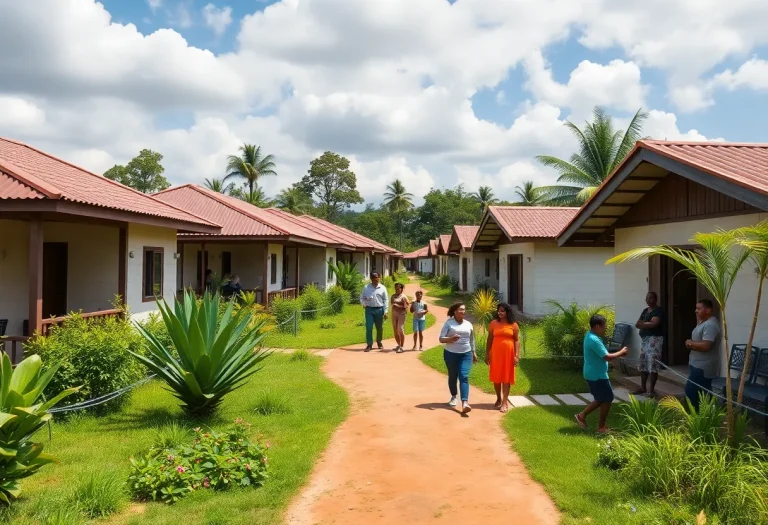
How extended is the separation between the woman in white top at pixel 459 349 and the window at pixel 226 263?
14979 millimetres

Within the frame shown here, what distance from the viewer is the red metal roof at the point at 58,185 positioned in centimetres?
765

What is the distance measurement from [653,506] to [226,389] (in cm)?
490

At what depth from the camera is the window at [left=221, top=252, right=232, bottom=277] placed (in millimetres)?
21266

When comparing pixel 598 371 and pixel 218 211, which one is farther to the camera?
pixel 218 211

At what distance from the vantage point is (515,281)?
20.7 metres

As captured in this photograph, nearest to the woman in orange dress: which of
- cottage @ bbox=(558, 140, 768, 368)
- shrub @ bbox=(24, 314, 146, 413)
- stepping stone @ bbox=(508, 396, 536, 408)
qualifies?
stepping stone @ bbox=(508, 396, 536, 408)

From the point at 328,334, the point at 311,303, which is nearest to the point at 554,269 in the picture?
the point at 328,334

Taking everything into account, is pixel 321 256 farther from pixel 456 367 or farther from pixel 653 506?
pixel 653 506

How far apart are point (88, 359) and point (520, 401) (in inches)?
233

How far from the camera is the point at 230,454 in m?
5.36

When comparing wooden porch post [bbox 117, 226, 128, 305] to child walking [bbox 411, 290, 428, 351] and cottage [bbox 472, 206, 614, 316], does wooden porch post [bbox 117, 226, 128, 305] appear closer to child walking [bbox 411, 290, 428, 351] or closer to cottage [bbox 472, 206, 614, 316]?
child walking [bbox 411, 290, 428, 351]

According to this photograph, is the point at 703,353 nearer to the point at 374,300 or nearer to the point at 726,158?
the point at 726,158

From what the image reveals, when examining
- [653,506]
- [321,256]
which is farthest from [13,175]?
[321,256]

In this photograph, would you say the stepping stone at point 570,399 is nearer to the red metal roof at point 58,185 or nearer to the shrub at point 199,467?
the shrub at point 199,467
